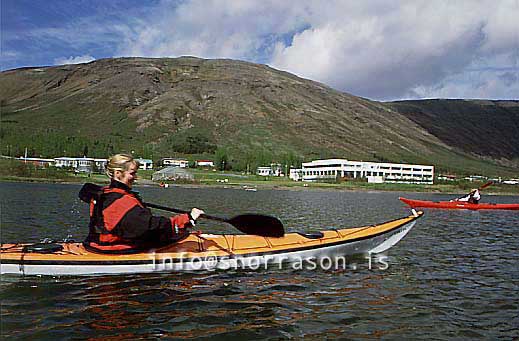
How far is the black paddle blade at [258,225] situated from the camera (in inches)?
520

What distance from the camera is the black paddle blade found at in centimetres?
1320

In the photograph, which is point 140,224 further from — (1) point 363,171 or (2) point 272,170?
(2) point 272,170

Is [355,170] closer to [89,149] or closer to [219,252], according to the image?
[89,149]

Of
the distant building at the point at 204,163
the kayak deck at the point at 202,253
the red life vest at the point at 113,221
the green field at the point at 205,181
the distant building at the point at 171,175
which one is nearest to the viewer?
the red life vest at the point at 113,221

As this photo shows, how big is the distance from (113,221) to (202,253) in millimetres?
2701

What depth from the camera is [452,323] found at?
32.3 feet

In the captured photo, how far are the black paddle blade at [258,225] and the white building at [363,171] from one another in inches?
5298

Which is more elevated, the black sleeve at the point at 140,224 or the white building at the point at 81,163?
the white building at the point at 81,163

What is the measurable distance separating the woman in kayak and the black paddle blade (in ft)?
7.37

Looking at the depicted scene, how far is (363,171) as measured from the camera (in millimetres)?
160500

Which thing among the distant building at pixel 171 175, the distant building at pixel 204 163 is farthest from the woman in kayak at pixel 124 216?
the distant building at pixel 204 163

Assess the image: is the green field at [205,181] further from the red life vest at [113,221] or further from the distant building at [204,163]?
the red life vest at [113,221]

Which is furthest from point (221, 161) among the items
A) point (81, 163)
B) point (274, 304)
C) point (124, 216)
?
point (274, 304)

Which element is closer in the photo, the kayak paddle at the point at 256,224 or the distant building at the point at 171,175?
the kayak paddle at the point at 256,224
